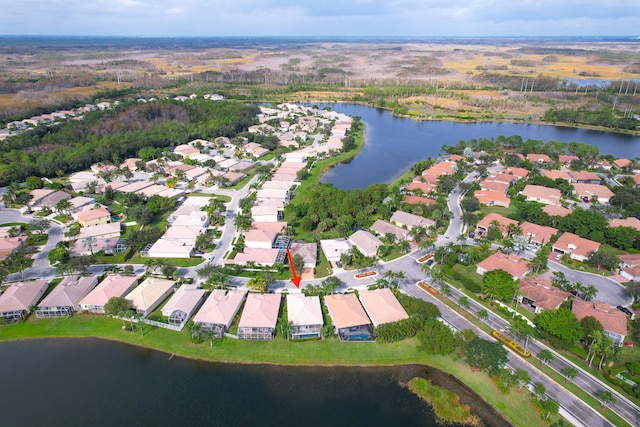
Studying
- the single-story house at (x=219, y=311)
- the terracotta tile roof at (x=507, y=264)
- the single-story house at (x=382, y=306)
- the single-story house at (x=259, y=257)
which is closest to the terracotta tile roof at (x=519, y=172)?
the terracotta tile roof at (x=507, y=264)

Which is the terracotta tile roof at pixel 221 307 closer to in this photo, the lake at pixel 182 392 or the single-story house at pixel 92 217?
the lake at pixel 182 392

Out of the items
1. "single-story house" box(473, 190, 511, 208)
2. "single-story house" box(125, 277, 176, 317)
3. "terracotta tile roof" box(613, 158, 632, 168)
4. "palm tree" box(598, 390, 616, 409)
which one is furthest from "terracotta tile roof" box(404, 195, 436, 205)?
"terracotta tile roof" box(613, 158, 632, 168)

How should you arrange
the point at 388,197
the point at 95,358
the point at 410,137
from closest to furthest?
the point at 95,358
the point at 388,197
the point at 410,137

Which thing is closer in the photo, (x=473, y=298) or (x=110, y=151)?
(x=473, y=298)

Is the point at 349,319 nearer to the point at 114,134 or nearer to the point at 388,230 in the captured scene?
the point at 388,230

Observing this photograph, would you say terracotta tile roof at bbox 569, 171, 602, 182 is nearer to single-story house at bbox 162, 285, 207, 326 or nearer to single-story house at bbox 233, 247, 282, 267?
single-story house at bbox 233, 247, 282, 267

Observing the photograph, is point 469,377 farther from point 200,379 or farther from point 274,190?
point 274,190

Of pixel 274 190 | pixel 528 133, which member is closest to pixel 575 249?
pixel 274 190
